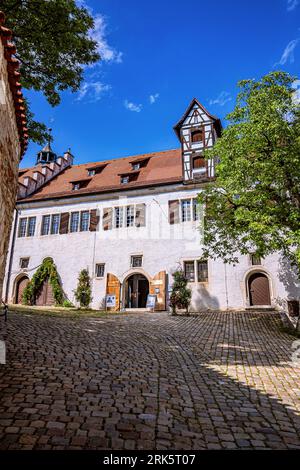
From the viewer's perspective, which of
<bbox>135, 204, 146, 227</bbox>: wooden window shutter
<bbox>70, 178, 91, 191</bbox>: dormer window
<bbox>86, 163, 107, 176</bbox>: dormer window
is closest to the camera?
<bbox>135, 204, 146, 227</bbox>: wooden window shutter

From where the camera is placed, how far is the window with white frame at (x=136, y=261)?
70.1ft

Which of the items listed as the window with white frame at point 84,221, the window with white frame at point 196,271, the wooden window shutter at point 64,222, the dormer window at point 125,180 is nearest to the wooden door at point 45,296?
the wooden window shutter at point 64,222

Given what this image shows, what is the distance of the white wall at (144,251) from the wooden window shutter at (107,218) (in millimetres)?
321

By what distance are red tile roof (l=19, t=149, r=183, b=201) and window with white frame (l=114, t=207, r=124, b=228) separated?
1.58 metres

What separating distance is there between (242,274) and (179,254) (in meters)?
4.19

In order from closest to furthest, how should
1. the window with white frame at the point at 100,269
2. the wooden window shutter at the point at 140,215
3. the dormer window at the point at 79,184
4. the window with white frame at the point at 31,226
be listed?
the wooden window shutter at the point at 140,215
the window with white frame at the point at 100,269
the window with white frame at the point at 31,226
the dormer window at the point at 79,184

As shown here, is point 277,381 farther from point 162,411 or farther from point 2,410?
point 2,410

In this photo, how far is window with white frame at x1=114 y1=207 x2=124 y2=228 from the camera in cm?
2250

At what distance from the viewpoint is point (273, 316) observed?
15.8 metres

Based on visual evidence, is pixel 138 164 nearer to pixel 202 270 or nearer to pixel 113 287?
pixel 113 287

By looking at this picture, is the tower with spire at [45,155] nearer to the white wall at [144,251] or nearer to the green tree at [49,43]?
the white wall at [144,251]

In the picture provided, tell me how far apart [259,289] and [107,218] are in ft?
37.8

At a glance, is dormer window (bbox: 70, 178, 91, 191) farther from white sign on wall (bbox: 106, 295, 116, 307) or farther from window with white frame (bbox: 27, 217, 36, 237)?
white sign on wall (bbox: 106, 295, 116, 307)

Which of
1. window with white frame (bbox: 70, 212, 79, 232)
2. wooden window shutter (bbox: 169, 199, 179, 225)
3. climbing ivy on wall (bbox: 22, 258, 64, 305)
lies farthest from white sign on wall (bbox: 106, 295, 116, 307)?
wooden window shutter (bbox: 169, 199, 179, 225)
